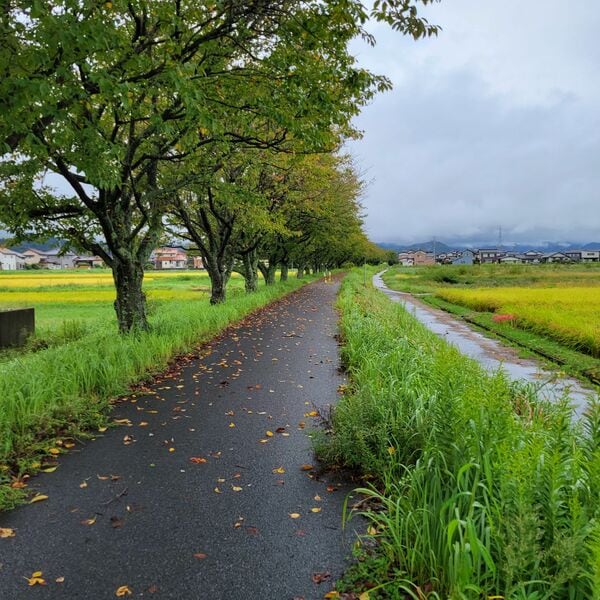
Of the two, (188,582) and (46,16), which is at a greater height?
(46,16)

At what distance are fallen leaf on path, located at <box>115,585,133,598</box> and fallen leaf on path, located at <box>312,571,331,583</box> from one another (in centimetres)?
113

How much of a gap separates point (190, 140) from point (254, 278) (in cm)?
1550

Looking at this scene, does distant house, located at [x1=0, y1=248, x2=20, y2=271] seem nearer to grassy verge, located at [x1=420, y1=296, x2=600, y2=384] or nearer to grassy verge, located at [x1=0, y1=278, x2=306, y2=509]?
grassy verge, located at [x1=420, y1=296, x2=600, y2=384]

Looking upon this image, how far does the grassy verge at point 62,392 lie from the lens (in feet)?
14.5

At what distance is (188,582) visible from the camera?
2.82 m

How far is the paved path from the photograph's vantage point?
112 inches

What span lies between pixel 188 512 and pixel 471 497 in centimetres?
219

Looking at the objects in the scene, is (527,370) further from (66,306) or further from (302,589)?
(66,306)

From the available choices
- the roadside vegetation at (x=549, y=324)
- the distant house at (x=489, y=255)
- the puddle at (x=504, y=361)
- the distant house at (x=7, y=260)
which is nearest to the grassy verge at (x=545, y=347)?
the roadside vegetation at (x=549, y=324)

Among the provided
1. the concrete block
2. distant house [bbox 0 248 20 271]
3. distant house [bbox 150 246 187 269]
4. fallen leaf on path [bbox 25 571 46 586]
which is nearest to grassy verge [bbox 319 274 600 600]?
fallen leaf on path [bbox 25 571 46 586]

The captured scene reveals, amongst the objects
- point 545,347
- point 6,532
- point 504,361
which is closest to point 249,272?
point 545,347

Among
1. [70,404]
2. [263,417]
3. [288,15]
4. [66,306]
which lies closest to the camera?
[70,404]

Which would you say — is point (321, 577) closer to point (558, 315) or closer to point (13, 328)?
point (13, 328)

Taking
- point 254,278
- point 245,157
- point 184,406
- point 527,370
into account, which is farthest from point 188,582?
point 254,278
